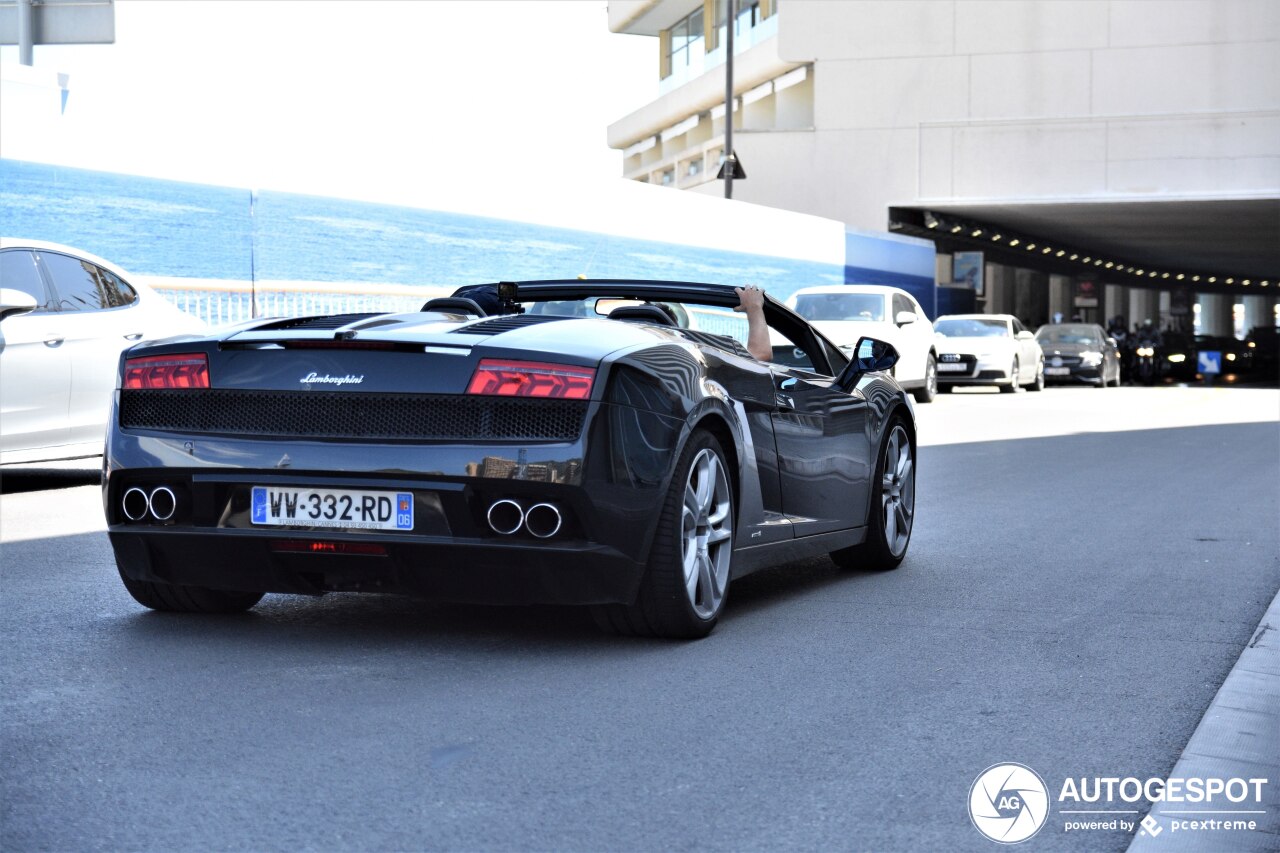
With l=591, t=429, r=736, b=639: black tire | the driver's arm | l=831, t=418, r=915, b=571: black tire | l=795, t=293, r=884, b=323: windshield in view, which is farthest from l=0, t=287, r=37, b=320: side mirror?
l=795, t=293, r=884, b=323: windshield

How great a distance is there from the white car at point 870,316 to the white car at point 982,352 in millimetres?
4386

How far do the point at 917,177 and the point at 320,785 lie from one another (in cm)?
4218

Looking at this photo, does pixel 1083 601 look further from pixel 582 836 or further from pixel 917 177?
pixel 917 177

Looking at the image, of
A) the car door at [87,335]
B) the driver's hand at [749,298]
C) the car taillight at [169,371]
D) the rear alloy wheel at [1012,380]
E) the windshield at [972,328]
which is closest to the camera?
the car taillight at [169,371]

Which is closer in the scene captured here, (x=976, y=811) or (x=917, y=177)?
(x=976, y=811)

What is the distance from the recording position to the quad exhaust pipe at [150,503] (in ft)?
17.9

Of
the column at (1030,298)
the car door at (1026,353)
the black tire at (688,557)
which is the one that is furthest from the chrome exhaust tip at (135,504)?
the column at (1030,298)

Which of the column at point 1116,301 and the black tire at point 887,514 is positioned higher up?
the column at point 1116,301

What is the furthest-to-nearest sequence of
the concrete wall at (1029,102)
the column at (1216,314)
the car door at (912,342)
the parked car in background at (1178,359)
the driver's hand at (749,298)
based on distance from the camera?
the column at (1216,314) → the parked car in background at (1178,359) → the concrete wall at (1029,102) → the car door at (912,342) → the driver's hand at (749,298)

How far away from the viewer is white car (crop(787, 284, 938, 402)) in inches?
981

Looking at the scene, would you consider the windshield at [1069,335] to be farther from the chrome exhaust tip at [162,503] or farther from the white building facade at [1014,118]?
the chrome exhaust tip at [162,503]

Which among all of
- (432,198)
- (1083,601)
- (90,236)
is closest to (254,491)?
(1083,601)

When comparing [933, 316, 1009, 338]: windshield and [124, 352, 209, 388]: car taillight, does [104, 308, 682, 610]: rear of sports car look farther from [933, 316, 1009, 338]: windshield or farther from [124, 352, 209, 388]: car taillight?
[933, 316, 1009, 338]: windshield

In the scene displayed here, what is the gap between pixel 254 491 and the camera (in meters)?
5.36
